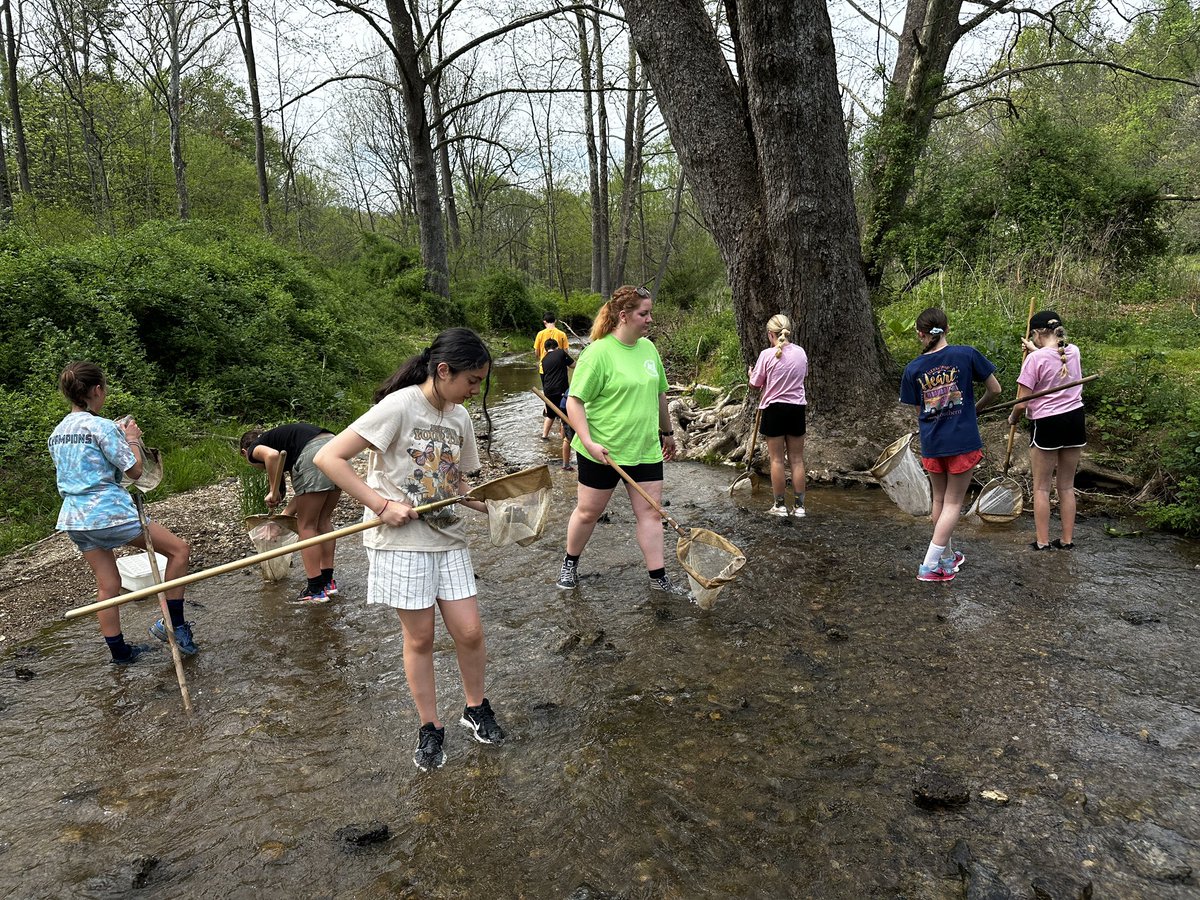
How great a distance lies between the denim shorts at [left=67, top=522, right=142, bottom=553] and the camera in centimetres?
405

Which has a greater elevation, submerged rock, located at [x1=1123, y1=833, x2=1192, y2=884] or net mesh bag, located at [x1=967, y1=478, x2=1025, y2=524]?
net mesh bag, located at [x1=967, y1=478, x2=1025, y2=524]

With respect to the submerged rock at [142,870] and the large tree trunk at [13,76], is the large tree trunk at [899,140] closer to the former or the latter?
the submerged rock at [142,870]

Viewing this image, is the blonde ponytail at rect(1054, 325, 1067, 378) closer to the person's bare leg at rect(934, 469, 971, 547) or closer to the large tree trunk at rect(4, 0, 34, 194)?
the person's bare leg at rect(934, 469, 971, 547)

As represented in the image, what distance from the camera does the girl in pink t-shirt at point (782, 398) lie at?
6.25 meters

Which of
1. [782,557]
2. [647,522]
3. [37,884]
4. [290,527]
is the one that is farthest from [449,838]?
[782,557]

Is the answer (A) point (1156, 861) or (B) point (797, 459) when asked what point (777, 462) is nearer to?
(B) point (797, 459)

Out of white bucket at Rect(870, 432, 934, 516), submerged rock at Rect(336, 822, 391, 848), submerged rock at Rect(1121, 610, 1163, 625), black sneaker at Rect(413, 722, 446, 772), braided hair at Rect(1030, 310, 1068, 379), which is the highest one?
braided hair at Rect(1030, 310, 1068, 379)

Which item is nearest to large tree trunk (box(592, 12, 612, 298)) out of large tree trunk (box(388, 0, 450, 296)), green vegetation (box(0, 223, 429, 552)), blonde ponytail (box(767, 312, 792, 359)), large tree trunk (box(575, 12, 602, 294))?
large tree trunk (box(575, 12, 602, 294))

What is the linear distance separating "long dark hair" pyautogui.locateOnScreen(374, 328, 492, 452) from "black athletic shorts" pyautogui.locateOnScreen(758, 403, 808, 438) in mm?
3869

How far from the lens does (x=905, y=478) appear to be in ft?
17.6

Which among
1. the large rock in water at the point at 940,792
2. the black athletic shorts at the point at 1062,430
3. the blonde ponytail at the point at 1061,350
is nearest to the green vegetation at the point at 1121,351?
the black athletic shorts at the point at 1062,430

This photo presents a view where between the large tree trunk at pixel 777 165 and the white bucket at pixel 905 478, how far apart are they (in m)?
2.30

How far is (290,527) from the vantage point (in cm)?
504

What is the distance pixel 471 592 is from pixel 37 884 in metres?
1.86
